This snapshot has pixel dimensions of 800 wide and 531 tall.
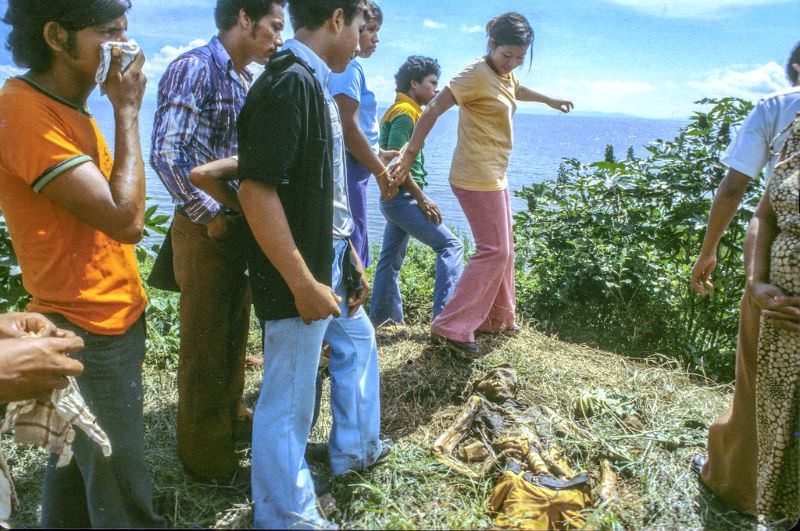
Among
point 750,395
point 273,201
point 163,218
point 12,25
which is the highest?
point 12,25

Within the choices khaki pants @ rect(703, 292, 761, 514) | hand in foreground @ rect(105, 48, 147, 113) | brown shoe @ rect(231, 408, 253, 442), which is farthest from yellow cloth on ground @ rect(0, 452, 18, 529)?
khaki pants @ rect(703, 292, 761, 514)

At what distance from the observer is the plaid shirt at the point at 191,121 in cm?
254

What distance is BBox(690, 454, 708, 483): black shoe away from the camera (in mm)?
2866

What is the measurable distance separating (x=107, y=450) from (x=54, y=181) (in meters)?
0.74

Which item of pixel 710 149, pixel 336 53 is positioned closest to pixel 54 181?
pixel 336 53

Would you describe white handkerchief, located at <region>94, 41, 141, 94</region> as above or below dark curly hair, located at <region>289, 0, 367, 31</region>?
below

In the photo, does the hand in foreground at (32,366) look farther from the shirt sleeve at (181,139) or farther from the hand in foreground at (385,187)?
the hand in foreground at (385,187)

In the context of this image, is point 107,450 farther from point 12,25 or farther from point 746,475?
point 746,475

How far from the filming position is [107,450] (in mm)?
1743

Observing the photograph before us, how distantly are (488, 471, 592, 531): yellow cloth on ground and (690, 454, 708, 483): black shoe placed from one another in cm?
66

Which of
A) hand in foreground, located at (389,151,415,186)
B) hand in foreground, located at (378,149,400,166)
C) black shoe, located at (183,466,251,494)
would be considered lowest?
black shoe, located at (183,466,251,494)

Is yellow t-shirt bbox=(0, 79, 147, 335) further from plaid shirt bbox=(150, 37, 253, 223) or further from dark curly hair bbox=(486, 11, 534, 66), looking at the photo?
dark curly hair bbox=(486, 11, 534, 66)

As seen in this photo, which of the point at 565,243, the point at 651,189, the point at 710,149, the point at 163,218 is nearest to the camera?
the point at 163,218

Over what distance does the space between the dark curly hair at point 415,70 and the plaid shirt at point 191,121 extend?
2.42m
